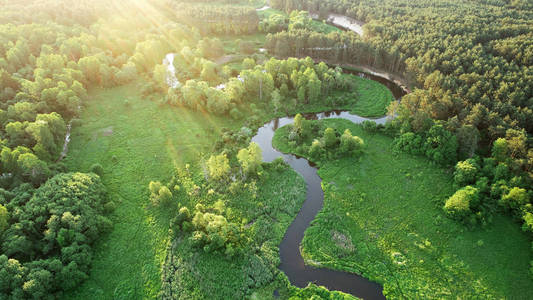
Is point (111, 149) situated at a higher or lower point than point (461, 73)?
lower

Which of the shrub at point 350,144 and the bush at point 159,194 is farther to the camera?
the shrub at point 350,144

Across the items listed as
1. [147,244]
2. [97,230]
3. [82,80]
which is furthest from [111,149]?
[82,80]

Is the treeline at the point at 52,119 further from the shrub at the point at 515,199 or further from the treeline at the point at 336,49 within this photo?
the shrub at the point at 515,199

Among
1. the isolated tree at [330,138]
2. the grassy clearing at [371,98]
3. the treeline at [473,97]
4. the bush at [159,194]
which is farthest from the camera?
the grassy clearing at [371,98]

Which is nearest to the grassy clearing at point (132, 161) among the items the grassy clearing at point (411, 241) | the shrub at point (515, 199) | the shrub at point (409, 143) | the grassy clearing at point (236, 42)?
the grassy clearing at point (411, 241)

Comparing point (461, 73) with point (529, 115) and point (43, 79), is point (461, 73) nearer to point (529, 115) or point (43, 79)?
point (529, 115)

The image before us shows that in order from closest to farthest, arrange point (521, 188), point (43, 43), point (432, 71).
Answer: point (521, 188) → point (432, 71) → point (43, 43)

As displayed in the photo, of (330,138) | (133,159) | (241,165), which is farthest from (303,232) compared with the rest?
(133,159)
